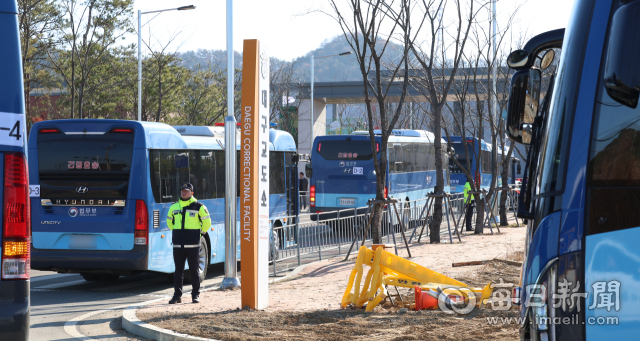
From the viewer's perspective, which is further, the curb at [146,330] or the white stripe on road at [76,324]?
the white stripe on road at [76,324]

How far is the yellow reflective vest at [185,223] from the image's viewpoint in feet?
32.9

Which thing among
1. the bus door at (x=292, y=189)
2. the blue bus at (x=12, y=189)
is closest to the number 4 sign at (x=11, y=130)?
the blue bus at (x=12, y=189)

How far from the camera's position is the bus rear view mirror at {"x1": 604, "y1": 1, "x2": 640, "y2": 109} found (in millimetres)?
3047

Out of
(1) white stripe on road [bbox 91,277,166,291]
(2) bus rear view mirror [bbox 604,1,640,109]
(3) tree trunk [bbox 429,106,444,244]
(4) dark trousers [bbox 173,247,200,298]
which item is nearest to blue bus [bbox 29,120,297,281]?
(1) white stripe on road [bbox 91,277,166,291]

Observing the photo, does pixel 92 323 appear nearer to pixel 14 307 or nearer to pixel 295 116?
pixel 14 307

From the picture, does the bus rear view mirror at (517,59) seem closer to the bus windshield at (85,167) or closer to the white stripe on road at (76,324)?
the white stripe on road at (76,324)

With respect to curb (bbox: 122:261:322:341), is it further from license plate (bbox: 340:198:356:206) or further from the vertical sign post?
license plate (bbox: 340:198:356:206)

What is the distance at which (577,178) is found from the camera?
126 inches

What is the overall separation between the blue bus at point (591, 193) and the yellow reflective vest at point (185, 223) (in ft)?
23.7

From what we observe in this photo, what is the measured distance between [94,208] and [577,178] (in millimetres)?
9425

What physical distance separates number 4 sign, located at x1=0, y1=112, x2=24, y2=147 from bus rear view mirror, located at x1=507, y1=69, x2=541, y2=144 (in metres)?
3.08

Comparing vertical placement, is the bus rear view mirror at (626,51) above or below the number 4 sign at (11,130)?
above

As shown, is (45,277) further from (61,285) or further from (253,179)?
(253,179)

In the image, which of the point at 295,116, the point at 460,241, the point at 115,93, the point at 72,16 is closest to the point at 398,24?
the point at 460,241
